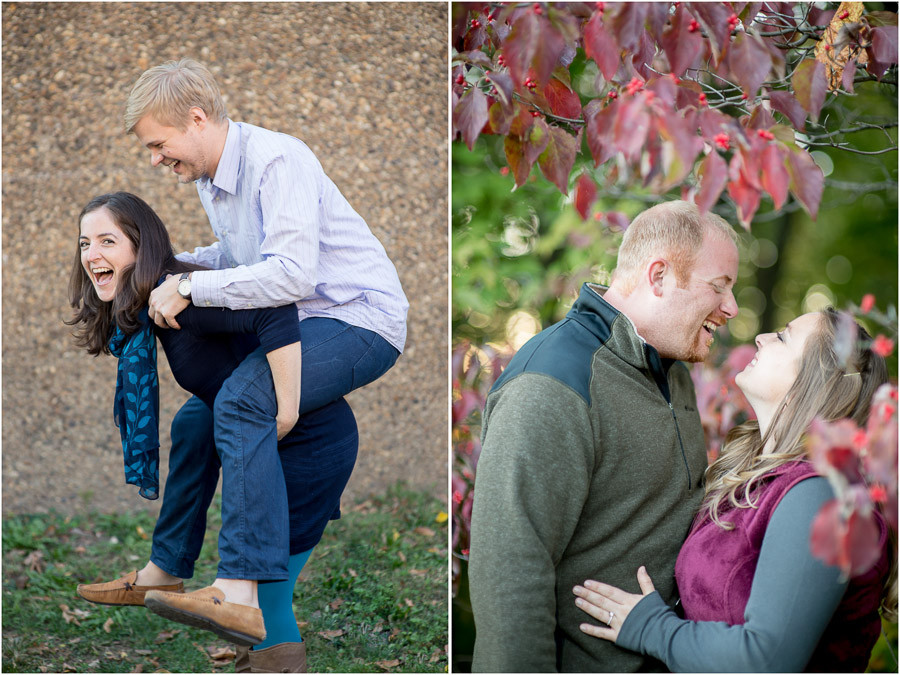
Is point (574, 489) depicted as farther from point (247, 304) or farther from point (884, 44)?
point (884, 44)

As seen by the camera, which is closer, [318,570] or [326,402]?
[326,402]

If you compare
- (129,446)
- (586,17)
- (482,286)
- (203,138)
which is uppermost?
(586,17)

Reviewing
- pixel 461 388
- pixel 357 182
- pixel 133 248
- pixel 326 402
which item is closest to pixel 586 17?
pixel 326 402

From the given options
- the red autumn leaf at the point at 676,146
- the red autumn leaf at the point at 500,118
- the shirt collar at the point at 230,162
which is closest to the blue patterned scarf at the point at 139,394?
the shirt collar at the point at 230,162

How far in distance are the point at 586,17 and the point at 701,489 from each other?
3.98 feet

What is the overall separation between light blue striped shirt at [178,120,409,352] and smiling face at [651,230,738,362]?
29.6 inches

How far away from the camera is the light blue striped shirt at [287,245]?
6.53ft

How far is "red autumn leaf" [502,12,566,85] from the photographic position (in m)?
1.55

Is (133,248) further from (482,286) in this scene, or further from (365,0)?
(482,286)

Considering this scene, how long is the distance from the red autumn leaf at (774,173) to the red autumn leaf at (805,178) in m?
0.03

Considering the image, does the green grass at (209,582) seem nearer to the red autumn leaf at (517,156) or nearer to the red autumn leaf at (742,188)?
the red autumn leaf at (517,156)

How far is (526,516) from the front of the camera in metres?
1.76

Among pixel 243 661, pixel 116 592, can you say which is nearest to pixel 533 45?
pixel 116 592

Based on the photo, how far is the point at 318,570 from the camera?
3.34 metres
